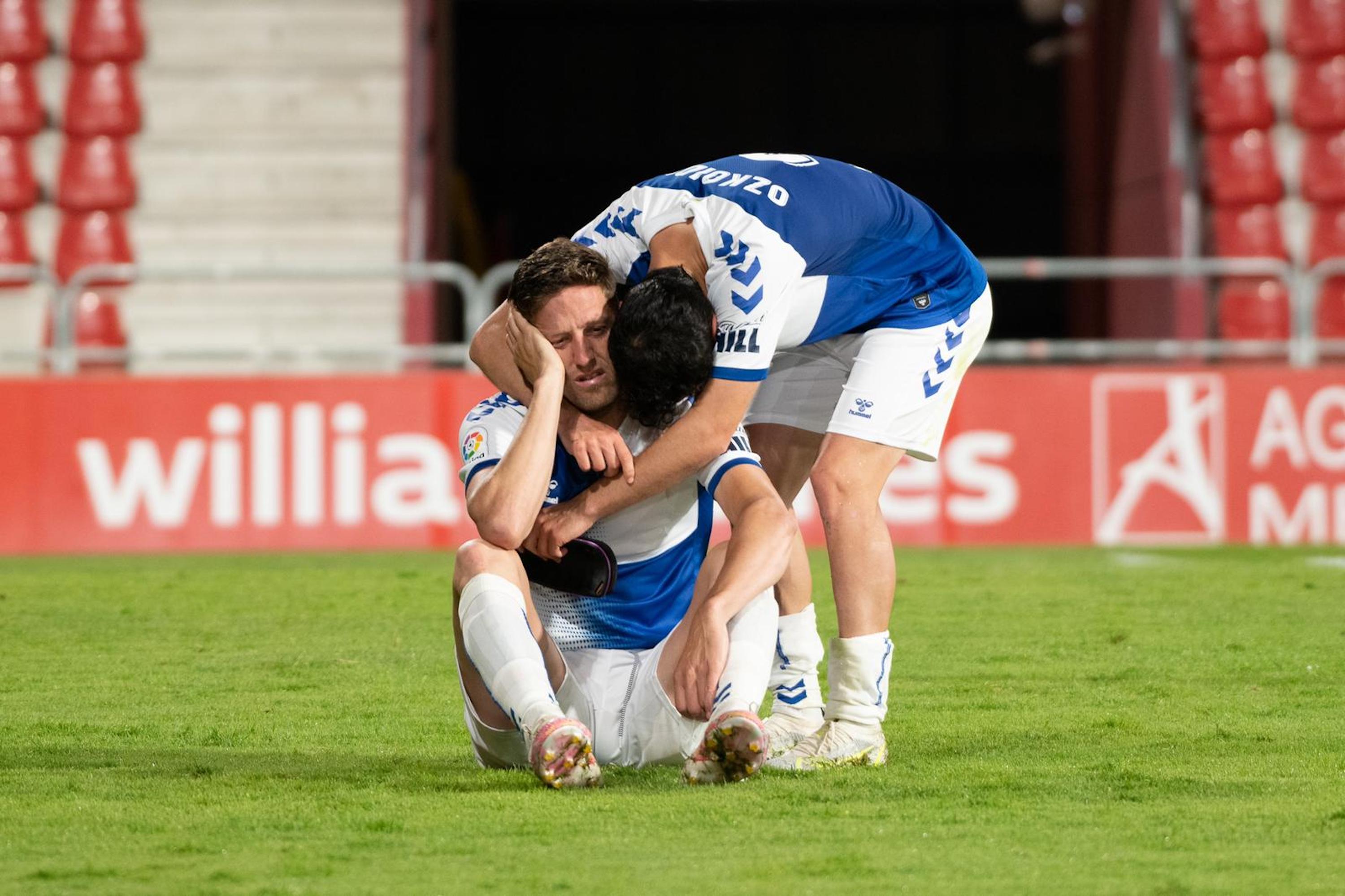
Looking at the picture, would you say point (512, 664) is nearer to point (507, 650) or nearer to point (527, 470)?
point (507, 650)

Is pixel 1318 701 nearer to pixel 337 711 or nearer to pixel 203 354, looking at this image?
pixel 337 711

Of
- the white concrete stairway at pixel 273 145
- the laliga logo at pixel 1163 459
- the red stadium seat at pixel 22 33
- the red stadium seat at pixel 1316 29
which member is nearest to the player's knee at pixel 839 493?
the laliga logo at pixel 1163 459

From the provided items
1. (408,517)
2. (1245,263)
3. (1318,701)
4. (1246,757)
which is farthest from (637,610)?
(1245,263)

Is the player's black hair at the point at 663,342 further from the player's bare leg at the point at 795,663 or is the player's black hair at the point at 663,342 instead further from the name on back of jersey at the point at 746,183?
the player's bare leg at the point at 795,663

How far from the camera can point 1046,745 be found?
454cm

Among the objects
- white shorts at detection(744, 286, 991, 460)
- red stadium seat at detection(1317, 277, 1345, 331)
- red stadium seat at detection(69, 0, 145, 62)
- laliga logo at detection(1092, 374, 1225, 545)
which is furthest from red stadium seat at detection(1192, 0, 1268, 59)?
white shorts at detection(744, 286, 991, 460)

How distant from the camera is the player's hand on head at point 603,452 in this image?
13.3 feet

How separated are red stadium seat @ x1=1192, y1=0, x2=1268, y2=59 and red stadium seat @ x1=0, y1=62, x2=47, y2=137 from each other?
8.59 m

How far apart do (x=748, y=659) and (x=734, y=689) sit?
0.07 m

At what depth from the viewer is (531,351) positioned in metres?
4.13

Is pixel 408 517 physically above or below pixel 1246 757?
below

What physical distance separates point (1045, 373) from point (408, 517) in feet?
11.3

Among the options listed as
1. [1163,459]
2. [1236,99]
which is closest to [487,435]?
[1163,459]

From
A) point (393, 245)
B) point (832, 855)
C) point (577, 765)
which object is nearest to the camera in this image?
point (832, 855)
